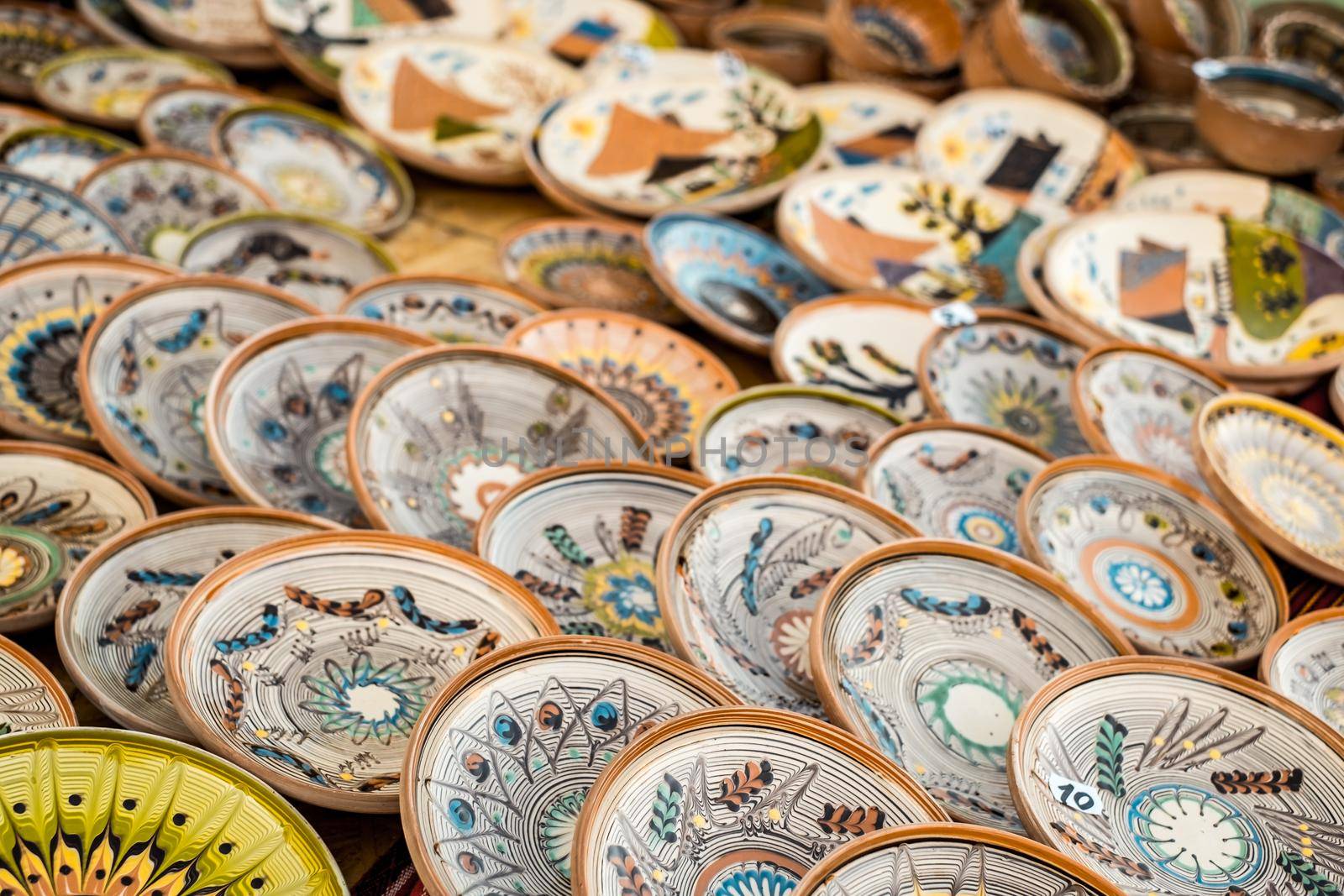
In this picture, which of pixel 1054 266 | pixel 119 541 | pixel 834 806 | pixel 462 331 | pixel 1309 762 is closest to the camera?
pixel 834 806

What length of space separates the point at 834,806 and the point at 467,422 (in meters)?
1.02

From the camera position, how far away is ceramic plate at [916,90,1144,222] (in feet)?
10.5

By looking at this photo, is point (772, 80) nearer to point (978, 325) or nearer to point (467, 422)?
point (978, 325)

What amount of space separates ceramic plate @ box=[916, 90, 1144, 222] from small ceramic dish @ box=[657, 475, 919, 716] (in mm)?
1553

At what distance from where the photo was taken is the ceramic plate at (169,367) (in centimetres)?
202

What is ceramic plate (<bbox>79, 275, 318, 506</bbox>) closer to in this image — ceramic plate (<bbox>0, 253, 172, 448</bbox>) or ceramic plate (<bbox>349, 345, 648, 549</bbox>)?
ceramic plate (<bbox>0, 253, 172, 448</bbox>)

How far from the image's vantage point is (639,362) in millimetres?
2527

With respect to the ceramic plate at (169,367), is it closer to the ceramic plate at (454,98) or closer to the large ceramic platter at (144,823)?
the large ceramic platter at (144,823)

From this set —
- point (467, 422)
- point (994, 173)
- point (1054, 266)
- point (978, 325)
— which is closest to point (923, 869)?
point (467, 422)

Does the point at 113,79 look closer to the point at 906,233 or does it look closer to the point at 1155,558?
the point at 906,233

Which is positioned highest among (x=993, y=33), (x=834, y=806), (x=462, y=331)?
(x=993, y=33)

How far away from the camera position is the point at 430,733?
1.42 m

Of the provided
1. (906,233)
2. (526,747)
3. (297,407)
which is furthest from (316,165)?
(526,747)

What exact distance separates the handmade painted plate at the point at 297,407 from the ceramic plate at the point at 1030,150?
1651 mm
